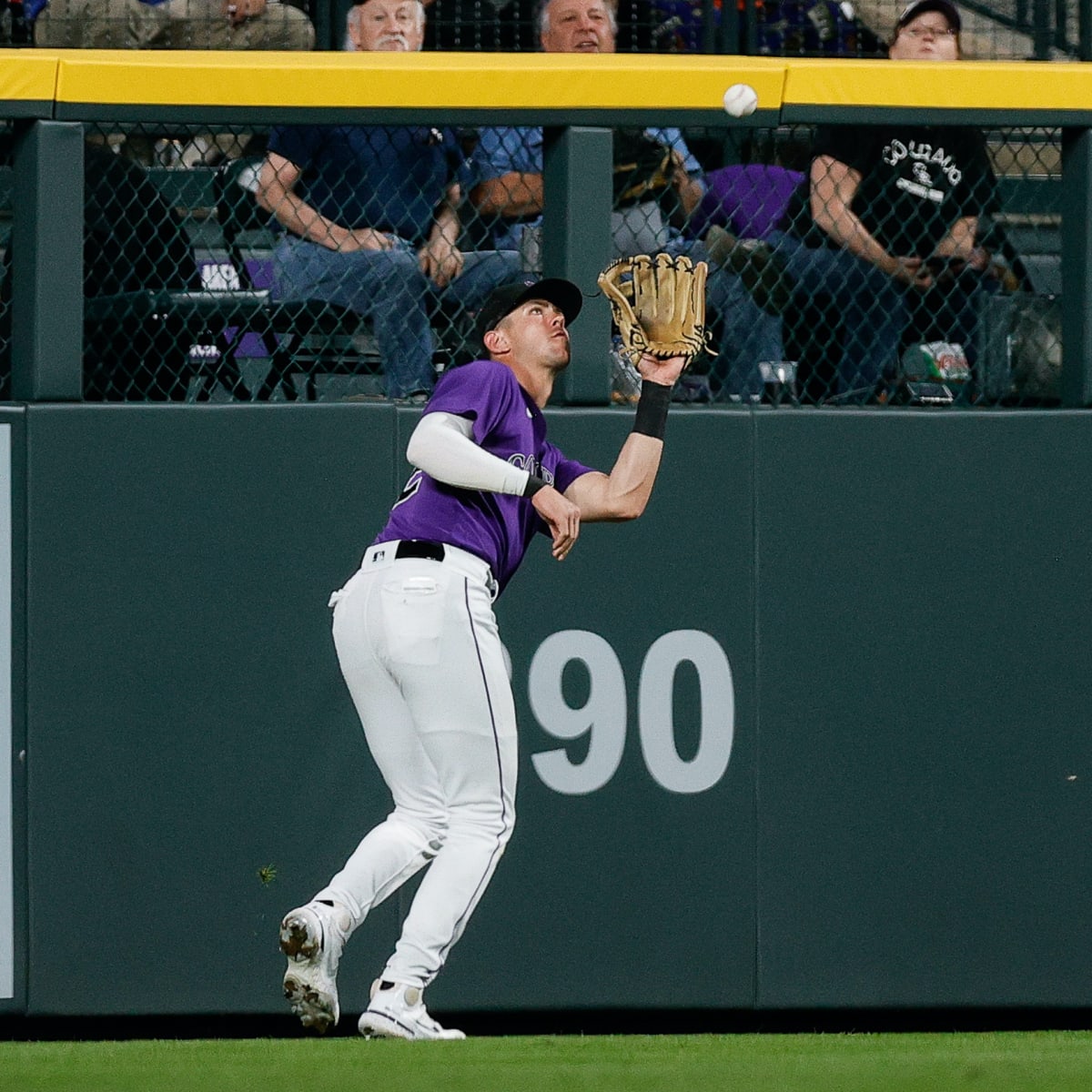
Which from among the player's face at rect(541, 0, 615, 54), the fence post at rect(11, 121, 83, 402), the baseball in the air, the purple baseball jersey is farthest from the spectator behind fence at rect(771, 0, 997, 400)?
the fence post at rect(11, 121, 83, 402)

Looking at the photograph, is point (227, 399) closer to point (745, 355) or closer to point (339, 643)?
point (339, 643)

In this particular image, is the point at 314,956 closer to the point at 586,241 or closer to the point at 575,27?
the point at 586,241

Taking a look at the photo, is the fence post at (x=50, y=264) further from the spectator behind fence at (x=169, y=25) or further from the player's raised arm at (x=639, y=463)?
the player's raised arm at (x=639, y=463)

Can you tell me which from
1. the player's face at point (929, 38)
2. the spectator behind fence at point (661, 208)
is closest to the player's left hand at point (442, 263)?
the spectator behind fence at point (661, 208)

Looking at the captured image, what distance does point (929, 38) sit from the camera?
570 cm

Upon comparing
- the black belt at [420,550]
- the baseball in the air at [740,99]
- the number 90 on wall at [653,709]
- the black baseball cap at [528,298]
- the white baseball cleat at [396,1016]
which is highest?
the baseball in the air at [740,99]

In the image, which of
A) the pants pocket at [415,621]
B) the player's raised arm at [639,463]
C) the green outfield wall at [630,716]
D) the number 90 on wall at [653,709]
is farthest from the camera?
the number 90 on wall at [653,709]

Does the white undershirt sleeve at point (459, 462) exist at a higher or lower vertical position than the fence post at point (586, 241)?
lower

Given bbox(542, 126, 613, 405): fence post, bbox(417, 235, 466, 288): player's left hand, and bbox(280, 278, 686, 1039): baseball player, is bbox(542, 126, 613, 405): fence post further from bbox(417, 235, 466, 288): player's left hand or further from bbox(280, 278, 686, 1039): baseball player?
bbox(280, 278, 686, 1039): baseball player

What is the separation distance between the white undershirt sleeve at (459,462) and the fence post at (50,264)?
1.20 metres

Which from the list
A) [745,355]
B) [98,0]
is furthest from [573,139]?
[98,0]

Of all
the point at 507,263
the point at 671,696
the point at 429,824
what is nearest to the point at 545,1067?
the point at 429,824

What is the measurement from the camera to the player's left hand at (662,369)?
4535 mm

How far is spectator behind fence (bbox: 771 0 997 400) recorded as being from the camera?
209 inches
